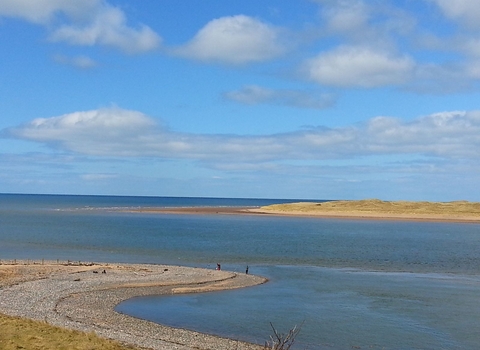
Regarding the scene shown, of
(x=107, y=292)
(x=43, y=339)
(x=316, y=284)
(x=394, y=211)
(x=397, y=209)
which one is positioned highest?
(x=397, y=209)

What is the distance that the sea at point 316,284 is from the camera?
107 ft

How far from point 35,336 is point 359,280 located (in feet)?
116

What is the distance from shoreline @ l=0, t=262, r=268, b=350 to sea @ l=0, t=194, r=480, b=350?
6.26 feet

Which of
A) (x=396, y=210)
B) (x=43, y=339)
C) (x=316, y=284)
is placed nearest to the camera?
(x=43, y=339)

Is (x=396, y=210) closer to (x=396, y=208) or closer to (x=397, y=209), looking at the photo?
(x=397, y=209)

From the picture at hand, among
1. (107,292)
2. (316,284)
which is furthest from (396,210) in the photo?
(107,292)

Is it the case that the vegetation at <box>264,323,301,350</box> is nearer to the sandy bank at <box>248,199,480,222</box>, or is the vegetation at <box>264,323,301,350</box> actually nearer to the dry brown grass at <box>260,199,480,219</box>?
the sandy bank at <box>248,199,480,222</box>

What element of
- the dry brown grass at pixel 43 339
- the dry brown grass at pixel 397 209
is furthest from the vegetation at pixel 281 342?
the dry brown grass at pixel 397 209

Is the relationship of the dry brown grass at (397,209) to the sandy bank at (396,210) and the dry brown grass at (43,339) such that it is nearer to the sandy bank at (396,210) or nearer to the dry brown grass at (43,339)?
the sandy bank at (396,210)

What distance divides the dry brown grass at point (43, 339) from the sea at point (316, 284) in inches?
316

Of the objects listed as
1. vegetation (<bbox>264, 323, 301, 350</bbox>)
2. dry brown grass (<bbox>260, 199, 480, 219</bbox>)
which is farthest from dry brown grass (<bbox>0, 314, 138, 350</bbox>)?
dry brown grass (<bbox>260, 199, 480, 219</bbox>)

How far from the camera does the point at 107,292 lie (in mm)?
42688

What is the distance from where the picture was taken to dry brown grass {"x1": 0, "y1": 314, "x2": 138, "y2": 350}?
69.2 ft

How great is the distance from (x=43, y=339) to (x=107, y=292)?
2092 centimetres
